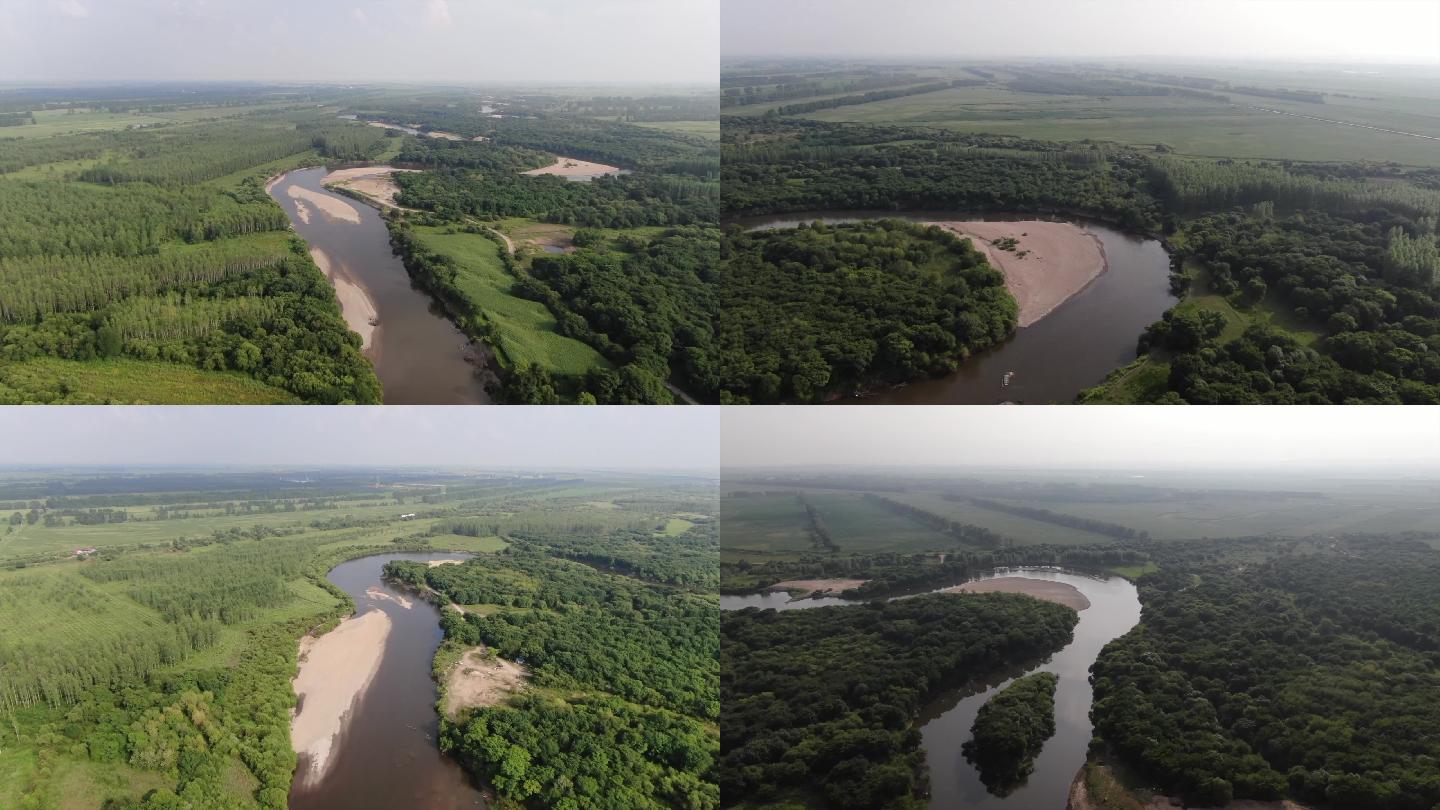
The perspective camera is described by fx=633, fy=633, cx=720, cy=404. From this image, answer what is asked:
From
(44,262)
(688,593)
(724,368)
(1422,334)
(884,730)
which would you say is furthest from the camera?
(688,593)

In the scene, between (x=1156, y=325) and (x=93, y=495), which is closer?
(x=1156, y=325)

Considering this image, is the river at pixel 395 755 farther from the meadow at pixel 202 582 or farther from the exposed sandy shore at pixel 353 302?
the exposed sandy shore at pixel 353 302

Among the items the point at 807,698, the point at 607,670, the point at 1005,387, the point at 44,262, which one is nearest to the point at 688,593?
the point at 607,670

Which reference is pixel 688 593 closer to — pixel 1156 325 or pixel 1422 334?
pixel 1156 325

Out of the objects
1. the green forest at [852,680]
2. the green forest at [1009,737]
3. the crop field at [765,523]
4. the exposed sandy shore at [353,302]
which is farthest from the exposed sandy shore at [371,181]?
the green forest at [1009,737]

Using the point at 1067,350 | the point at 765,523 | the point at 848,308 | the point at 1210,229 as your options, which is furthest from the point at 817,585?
the point at 1210,229

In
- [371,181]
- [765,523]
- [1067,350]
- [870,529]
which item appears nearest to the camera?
[1067,350]

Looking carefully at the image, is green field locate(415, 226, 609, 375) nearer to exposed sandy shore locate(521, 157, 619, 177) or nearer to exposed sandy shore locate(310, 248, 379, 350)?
exposed sandy shore locate(310, 248, 379, 350)

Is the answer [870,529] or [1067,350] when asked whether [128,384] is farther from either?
[870,529]
